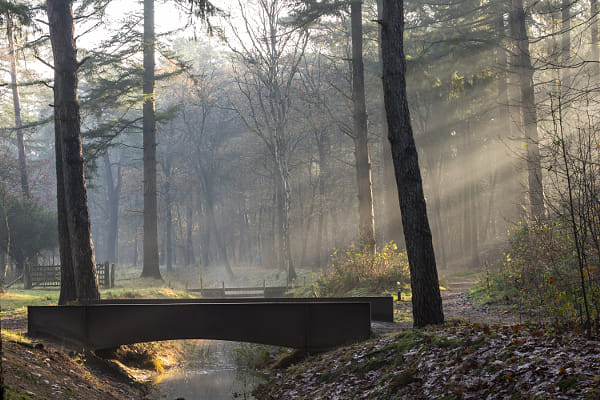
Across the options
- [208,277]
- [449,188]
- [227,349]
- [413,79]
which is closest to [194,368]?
[227,349]

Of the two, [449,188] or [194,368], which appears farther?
[449,188]

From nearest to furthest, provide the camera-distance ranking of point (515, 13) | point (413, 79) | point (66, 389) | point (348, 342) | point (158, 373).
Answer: point (66, 389) < point (348, 342) < point (158, 373) < point (515, 13) < point (413, 79)

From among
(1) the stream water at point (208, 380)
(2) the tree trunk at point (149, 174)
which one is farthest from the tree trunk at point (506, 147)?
(1) the stream water at point (208, 380)

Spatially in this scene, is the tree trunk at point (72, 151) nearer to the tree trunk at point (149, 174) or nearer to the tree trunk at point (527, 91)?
the tree trunk at point (149, 174)

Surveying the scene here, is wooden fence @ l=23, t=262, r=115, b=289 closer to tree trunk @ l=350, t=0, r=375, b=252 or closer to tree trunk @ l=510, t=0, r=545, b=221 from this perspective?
tree trunk @ l=350, t=0, r=375, b=252

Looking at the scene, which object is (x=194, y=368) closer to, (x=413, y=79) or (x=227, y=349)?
(x=227, y=349)

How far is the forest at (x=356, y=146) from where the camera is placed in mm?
8836

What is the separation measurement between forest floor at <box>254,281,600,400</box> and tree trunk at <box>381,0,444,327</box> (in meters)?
0.55

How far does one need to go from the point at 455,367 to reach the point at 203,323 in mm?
5204

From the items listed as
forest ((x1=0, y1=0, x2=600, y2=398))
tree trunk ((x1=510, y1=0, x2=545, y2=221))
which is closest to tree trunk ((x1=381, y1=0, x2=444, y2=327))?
forest ((x1=0, y1=0, x2=600, y2=398))

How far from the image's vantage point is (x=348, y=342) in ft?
29.2

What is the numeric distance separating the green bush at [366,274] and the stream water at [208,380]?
15.6ft

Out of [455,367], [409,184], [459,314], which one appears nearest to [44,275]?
[459,314]

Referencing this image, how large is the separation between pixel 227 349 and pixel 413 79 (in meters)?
14.3
